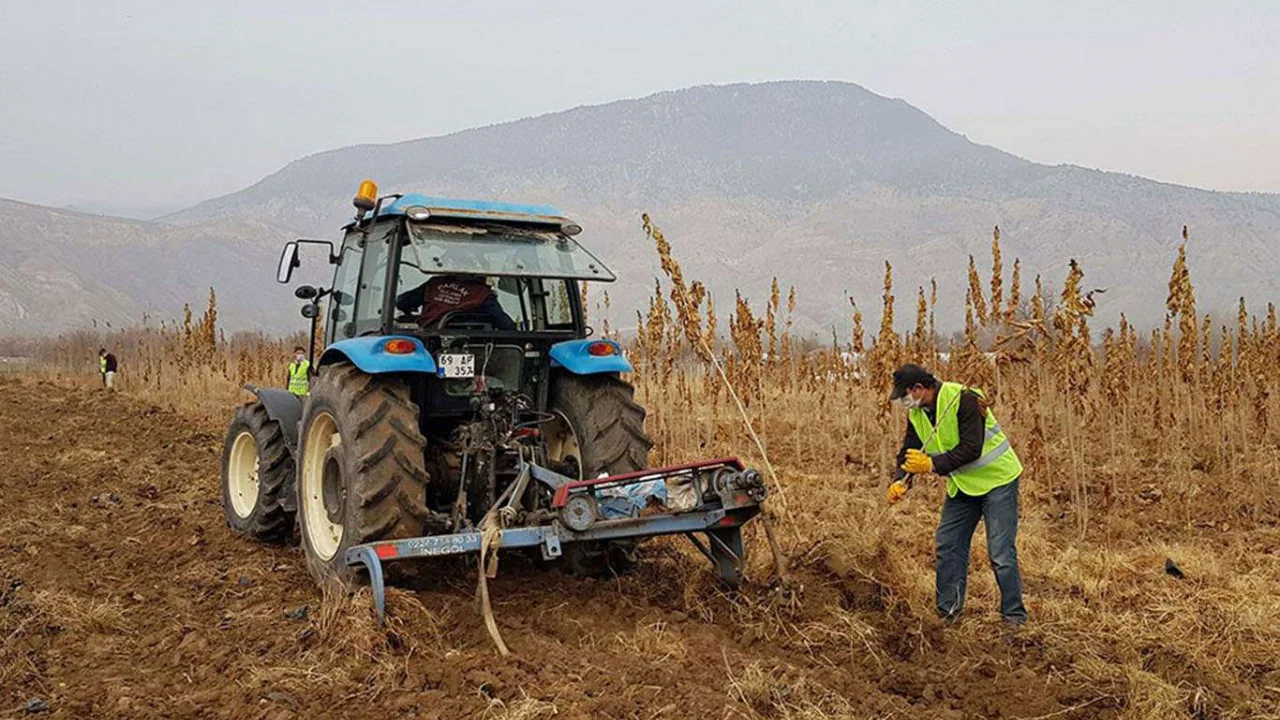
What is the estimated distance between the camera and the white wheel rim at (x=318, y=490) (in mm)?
5719

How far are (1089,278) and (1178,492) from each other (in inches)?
3589

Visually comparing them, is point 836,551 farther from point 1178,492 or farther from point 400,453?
point 1178,492

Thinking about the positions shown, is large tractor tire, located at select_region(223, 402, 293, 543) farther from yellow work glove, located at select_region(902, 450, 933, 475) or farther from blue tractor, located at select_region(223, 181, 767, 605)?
yellow work glove, located at select_region(902, 450, 933, 475)

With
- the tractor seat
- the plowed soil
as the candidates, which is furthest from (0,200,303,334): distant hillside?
the tractor seat

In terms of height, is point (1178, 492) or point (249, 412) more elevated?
point (249, 412)

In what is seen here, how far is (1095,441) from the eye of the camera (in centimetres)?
1216

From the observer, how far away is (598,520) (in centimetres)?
479

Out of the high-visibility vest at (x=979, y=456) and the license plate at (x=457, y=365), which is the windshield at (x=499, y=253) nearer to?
the license plate at (x=457, y=365)

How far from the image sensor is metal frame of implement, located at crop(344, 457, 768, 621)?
15.3 ft

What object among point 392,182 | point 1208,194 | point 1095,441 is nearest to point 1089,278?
Answer: point 1208,194

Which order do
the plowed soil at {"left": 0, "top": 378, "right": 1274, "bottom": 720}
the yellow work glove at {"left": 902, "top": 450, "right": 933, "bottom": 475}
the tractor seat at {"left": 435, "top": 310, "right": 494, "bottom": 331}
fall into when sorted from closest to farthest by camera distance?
the plowed soil at {"left": 0, "top": 378, "right": 1274, "bottom": 720} < the yellow work glove at {"left": 902, "top": 450, "right": 933, "bottom": 475} < the tractor seat at {"left": 435, "top": 310, "right": 494, "bottom": 331}

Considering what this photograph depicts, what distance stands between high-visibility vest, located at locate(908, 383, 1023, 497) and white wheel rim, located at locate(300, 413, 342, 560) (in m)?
3.29

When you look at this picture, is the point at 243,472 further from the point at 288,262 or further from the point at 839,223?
the point at 839,223

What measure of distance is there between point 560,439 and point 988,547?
2.48 meters
